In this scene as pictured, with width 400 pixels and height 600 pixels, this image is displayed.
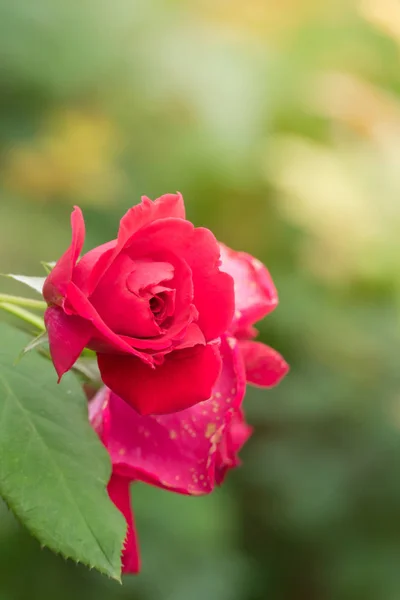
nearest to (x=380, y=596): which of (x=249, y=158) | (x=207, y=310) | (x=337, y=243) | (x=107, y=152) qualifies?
(x=337, y=243)

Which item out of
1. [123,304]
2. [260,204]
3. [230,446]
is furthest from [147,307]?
[260,204]

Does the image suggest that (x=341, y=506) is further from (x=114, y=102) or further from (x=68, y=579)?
(x=114, y=102)

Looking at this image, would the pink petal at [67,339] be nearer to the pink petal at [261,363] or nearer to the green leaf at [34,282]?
the green leaf at [34,282]

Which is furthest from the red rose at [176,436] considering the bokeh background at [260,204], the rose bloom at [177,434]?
the bokeh background at [260,204]

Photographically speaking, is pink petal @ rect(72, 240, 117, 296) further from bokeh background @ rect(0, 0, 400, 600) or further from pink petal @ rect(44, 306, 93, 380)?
bokeh background @ rect(0, 0, 400, 600)

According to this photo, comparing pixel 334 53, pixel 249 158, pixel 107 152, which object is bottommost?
pixel 107 152

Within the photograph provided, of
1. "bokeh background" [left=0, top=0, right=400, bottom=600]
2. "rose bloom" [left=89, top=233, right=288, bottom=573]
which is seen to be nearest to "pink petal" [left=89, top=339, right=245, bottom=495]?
"rose bloom" [left=89, top=233, right=288, bottom=573]

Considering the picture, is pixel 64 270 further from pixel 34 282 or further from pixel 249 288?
pixel 249 288
